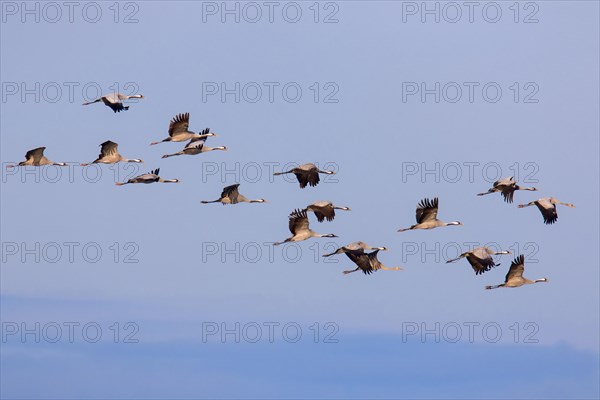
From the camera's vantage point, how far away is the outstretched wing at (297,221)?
6750 centimetres

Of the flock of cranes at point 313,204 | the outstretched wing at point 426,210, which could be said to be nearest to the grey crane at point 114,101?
the flock of cranes at point 313,204

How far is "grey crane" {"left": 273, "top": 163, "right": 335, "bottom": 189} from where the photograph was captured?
224ft

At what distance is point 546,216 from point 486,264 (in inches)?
236

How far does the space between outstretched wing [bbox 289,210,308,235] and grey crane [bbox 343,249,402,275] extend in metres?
2.19

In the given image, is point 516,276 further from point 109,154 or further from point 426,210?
point 109,154

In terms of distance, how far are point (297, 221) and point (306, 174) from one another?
7.09 feet

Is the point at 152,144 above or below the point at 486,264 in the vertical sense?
above

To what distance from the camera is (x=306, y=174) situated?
225 ft

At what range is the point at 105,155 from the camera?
7000 cm

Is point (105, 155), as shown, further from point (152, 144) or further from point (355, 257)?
point (355, 257)

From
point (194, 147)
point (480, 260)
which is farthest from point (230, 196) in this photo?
point (480, 260)

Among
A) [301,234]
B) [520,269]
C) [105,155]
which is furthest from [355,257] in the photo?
[105,155]

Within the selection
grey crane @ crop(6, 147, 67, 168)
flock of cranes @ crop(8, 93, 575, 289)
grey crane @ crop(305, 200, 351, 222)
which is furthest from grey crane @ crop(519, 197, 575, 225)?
grey crane @ crop(6, 147, 67, 168)

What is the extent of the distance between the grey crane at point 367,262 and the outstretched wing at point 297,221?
7.18ft
